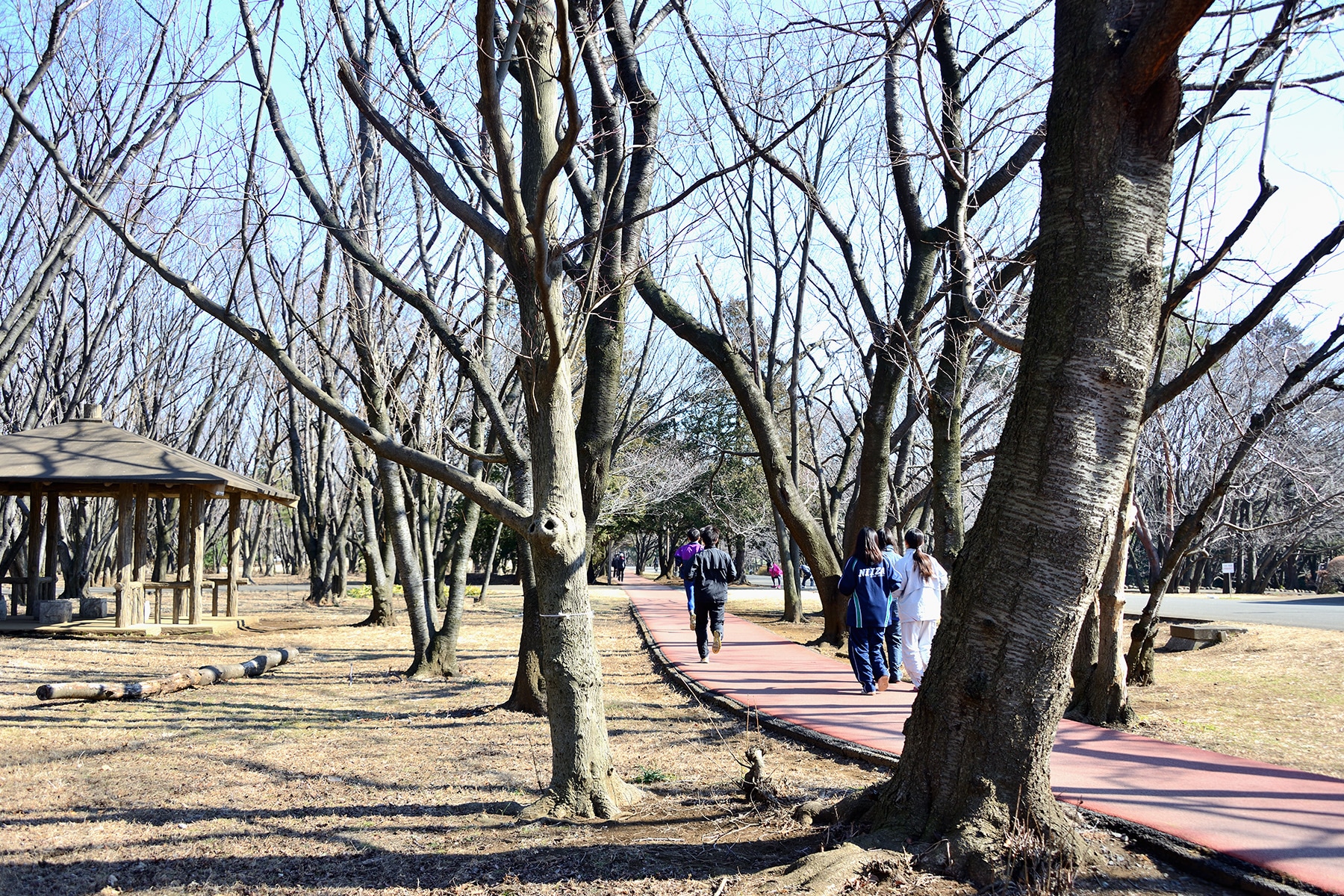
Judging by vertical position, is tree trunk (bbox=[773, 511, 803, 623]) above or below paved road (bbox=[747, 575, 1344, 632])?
above

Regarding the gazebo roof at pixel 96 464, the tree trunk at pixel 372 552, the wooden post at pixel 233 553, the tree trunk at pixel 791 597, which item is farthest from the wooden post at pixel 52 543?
the tree trunk at pixel 791 597

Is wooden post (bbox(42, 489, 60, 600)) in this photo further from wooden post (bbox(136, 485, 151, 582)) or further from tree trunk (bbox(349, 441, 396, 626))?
tree trunk (bbox(349, 441, 396, 626))

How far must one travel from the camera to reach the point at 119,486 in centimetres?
1716

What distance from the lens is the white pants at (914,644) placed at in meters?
9.18

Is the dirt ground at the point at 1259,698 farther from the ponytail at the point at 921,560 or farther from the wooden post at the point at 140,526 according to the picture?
the wooden post at the point at 140,526

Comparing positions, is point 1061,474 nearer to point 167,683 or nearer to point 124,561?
point 167,683

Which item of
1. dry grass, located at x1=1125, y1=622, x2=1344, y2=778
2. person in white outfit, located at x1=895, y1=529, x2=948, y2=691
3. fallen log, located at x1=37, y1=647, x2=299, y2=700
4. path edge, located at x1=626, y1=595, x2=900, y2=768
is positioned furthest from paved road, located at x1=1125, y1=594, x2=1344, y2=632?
fallen log, located at x1=37, y1=647, x2=299, y2=700

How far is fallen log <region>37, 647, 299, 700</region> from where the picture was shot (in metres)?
9.06

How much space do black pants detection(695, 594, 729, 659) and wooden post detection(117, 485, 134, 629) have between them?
36.2 ft

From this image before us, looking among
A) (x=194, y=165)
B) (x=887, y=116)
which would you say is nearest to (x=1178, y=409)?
(x=887, y=116)

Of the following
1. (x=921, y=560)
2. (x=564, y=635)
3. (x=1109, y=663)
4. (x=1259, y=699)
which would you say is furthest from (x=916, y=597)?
(x=564, y=635)

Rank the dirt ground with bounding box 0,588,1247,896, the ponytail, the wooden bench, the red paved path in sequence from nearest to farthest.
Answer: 1. the dirt ground with bounding box 0,588,1247,896
2. the red paved path
3. the ponytail
4. the wooden bench

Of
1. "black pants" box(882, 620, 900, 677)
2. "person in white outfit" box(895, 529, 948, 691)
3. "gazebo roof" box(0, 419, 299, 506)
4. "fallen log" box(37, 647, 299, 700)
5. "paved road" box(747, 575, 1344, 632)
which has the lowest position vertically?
"paved road" box(747, 575, 1344, 632)

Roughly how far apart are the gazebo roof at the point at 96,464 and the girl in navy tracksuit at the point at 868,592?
12655mm
